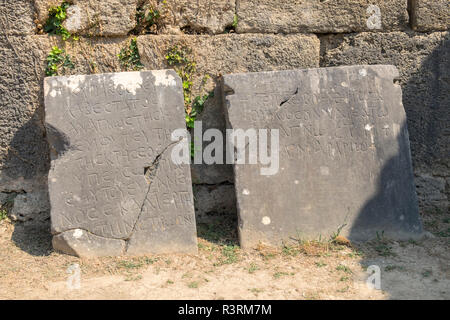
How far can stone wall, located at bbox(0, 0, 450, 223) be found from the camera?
12.3 feet

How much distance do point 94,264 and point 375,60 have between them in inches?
113

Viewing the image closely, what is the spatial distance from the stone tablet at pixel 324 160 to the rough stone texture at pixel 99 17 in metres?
1.02

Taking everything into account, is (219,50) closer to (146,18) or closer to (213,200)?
(146,18)

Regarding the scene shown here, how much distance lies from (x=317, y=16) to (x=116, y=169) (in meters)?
2.16

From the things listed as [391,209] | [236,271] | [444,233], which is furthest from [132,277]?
[444,233]

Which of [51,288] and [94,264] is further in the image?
[94,264]

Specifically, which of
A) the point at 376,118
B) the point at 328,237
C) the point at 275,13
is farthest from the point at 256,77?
the point at 328,237

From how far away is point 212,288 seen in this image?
2.86 metres

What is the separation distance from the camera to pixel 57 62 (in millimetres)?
3740

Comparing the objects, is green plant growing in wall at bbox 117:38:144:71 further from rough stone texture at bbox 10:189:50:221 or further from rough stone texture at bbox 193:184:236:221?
rough stone texture at bbox 10:189:50:221

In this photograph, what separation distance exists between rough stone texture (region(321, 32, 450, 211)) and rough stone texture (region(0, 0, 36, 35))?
2.53m

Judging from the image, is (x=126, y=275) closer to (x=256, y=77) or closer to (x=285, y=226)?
(x=285, y=226)

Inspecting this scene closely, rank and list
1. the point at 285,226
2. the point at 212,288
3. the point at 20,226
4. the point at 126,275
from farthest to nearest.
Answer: the point at 20,226
the point at 285,226
the point at 126,275
the point at 212,288

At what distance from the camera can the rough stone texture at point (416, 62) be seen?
13.2 feet
